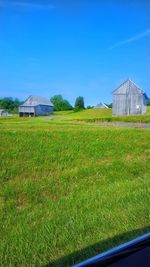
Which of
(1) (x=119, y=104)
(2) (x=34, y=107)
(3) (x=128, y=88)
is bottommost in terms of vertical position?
(1) (x=119, y=104)

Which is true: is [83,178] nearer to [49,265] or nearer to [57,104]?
[49,265]

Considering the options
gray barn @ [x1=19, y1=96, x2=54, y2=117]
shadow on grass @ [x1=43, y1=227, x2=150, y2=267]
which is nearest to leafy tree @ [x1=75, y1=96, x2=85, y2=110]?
gray barn @ [x1=19, y1=96, x2=54, y2=117]

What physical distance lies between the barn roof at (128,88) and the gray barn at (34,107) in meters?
43.2

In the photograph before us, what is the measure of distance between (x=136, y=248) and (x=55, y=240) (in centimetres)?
281

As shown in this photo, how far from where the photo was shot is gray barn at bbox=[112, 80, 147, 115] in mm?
58594

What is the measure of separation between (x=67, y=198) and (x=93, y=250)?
261 cm

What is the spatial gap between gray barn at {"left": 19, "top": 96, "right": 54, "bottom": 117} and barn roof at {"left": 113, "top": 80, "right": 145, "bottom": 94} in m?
43.2

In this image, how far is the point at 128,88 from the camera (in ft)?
194

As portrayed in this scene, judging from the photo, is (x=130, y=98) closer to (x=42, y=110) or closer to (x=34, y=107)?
(x=34, y=107)

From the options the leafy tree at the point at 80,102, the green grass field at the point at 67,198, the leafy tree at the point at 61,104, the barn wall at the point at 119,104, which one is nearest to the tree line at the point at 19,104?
the leafy tree at the point at 61,104

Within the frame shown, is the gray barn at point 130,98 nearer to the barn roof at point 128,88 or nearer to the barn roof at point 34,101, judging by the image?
the barn roof at point 128,88

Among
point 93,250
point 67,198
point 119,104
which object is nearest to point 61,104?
point 119,104

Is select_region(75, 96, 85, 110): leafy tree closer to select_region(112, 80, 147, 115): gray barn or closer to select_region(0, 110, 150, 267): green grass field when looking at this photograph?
select_region(112, 80, 147, 115): gray barn

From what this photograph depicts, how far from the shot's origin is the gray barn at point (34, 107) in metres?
98.7
